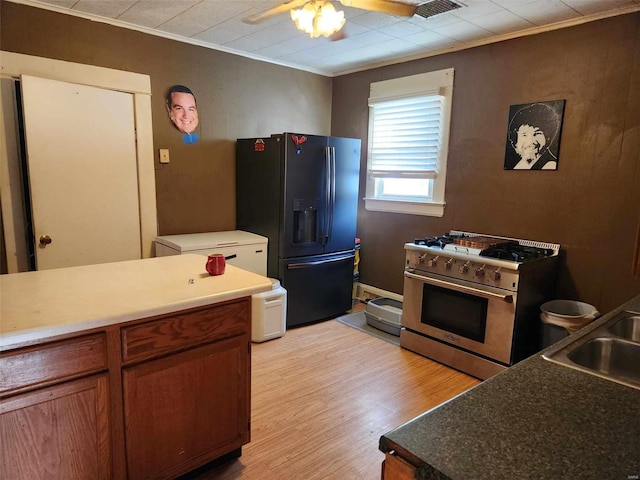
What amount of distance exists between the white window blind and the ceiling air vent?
1013mm

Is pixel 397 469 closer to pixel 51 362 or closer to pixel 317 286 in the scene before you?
pixel 51 362

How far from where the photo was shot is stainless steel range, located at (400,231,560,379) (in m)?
2.72

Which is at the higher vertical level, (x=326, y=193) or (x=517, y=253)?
(x=326, y=193)

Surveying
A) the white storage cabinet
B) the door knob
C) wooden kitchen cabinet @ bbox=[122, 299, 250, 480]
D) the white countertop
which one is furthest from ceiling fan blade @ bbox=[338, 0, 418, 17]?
the door knob

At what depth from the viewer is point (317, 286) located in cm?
382

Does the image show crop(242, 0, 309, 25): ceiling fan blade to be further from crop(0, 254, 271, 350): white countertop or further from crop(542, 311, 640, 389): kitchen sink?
crop(542, 311, 640, 389): kitchen sink

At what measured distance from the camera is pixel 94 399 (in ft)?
4.79

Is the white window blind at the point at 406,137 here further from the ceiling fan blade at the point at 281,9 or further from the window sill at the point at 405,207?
the ceiling fan blade at the point at 281,9

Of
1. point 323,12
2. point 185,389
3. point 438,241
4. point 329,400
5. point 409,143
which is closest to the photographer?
point 185,389

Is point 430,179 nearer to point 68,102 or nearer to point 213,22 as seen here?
point 213,22

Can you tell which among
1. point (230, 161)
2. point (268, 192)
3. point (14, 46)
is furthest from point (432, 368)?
point (14, 46)

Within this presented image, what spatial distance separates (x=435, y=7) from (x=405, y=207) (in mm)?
1824

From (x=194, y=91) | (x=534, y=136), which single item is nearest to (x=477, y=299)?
(x=534, y=136)

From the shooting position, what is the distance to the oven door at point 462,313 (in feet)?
8.97
